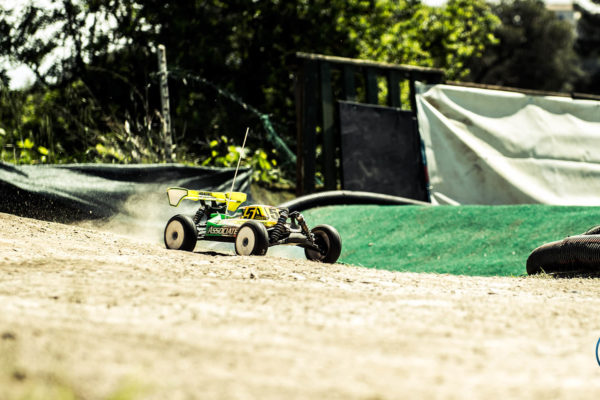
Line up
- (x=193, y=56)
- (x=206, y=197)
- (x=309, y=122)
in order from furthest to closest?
(x=193, y=56), (x=309, y=122), (x=206, y=197)

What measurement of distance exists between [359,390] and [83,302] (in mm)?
1427

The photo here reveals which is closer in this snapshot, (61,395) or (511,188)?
(61,395)

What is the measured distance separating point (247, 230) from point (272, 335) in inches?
112

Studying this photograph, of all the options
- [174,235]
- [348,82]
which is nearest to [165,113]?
[348,82]

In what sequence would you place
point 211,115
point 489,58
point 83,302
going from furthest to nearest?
1. point 489,58
2. point 211,115
3. point 83,302

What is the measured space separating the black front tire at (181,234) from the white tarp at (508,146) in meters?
5.05

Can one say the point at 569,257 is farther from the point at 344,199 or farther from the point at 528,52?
the point at 528,52

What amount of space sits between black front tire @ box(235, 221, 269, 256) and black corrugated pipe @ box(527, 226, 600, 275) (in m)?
2.29

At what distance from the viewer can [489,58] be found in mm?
38750

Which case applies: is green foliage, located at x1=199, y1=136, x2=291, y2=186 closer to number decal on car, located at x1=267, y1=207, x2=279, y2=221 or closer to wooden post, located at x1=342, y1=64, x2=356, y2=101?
wooden post, located at x1=342, y1=64, x2=356, y2=101

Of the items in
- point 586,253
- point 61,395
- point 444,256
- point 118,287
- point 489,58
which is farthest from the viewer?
point 489,58

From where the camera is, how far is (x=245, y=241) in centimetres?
525

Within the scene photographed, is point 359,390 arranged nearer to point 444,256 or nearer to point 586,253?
point 586,253

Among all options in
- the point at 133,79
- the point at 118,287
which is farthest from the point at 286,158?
the point at 118,287
